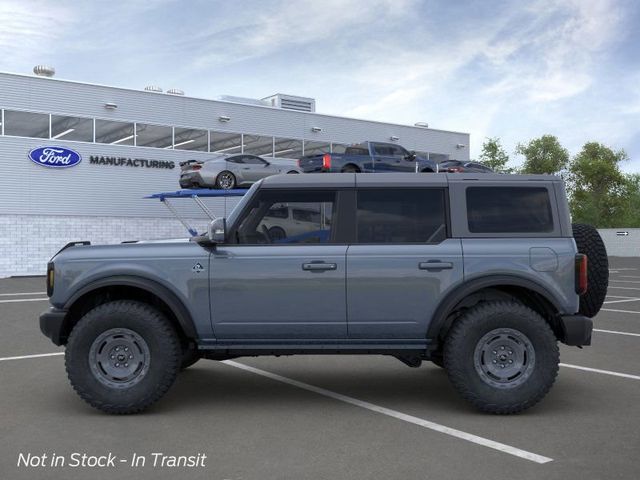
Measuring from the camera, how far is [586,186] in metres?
76.4

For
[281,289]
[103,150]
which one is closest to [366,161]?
[103,150]

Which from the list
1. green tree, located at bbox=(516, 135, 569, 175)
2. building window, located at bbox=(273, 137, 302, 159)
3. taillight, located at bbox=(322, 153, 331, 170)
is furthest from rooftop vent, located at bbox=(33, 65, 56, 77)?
green tree, located at bbox=(516, 135, 569, 175)

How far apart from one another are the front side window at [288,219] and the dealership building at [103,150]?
81.9 feet

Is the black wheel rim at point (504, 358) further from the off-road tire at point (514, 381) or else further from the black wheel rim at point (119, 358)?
the black wheel rim at point (119, 358)

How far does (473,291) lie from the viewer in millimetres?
A: 5785

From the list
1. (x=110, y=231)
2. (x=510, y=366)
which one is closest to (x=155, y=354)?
(x=510, y=366)

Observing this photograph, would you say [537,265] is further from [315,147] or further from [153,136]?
[315,147]

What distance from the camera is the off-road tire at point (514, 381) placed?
5.67m

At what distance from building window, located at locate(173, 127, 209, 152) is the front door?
2701cm

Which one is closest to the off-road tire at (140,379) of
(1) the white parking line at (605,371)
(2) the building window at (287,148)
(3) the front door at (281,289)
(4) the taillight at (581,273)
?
(3) the front door at (281,289)

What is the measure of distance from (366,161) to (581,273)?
1570cm

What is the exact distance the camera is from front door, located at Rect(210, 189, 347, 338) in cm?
580

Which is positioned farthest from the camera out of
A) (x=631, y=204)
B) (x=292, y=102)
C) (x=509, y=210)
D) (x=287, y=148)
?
(x=631, y=204)

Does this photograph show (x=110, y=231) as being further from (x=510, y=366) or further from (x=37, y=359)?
(x=510, y=366)
